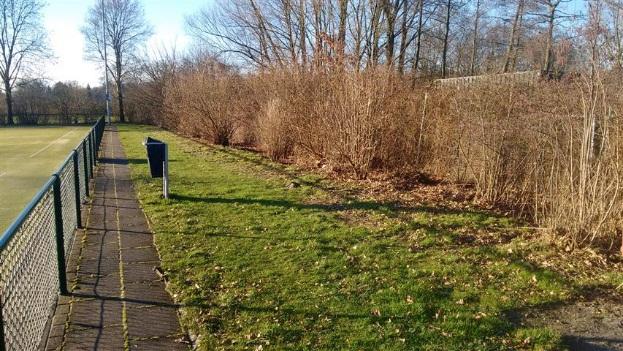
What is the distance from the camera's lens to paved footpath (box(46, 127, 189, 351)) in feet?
12.0

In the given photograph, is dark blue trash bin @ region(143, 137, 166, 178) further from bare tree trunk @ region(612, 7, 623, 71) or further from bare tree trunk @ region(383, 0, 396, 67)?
bare tree trunk @ region(383, 0, 396, 67)

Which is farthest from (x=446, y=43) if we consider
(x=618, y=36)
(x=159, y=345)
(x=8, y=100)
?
(x=8, y=100)

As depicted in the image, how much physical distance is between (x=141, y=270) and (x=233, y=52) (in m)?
24.6

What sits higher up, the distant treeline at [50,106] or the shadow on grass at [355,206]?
the distant treeline at [50,106]

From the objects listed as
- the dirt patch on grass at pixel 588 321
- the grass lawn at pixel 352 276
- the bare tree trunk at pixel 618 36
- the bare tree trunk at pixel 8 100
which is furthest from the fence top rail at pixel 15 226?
the bare tree trunk at pixel 8 100

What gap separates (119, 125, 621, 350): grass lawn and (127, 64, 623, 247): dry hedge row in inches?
32.7

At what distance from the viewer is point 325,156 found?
12.4m

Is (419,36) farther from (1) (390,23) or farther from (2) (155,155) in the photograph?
(2) (155,155)

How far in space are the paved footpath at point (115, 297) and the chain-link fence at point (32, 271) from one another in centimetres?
18

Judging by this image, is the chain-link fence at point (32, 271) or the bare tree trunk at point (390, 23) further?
the bare tree trunk at point (390, 23)

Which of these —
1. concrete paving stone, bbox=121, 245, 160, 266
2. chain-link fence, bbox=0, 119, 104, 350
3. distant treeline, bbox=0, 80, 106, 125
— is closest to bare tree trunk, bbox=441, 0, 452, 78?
concrete paving stone, bbox=121, 245, 160, 266

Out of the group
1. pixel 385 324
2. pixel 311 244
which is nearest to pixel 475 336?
pixel 385 324

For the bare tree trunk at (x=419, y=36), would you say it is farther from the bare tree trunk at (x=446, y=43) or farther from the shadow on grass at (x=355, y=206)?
the shadow on grass at (x=355, y=206)

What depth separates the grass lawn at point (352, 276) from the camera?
373 centimetres
